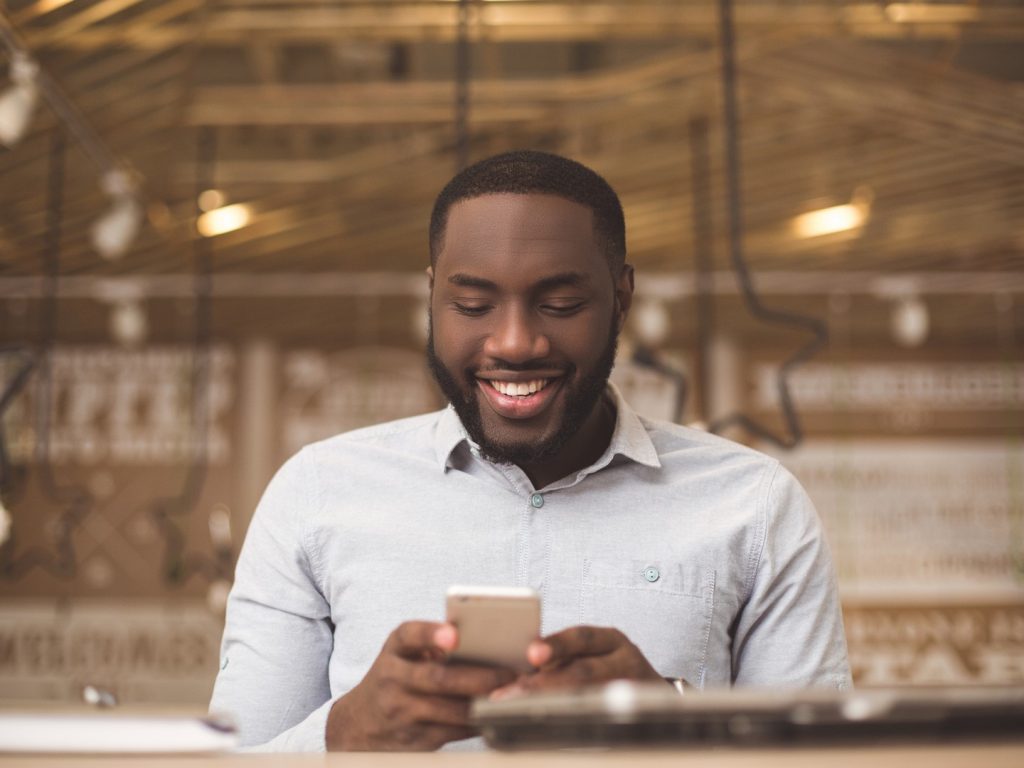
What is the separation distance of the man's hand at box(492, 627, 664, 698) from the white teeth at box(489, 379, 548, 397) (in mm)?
422

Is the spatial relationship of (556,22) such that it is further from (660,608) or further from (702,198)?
(660,608)

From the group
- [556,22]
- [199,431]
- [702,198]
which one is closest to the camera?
[556,22]

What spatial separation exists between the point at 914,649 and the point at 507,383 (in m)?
7.91

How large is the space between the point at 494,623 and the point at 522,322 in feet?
1.61

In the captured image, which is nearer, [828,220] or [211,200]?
Result: [211,200]

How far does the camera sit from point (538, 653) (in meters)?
1.12

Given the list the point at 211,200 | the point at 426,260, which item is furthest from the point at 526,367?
the point at 426,260

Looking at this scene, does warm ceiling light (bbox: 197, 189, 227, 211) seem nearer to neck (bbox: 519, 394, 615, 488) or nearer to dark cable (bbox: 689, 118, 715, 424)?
dark cable (bbox: 689, 118, 715, 424)

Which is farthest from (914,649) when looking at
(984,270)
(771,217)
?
(771,217)

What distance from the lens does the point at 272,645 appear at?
158 cm

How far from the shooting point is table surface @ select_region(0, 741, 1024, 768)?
0.84 m

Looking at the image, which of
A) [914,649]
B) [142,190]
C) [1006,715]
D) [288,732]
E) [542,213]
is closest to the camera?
[1006,715]

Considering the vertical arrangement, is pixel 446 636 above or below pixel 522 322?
below

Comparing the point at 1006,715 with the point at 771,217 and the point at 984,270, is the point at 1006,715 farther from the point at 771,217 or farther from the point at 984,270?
the point at 984,270
